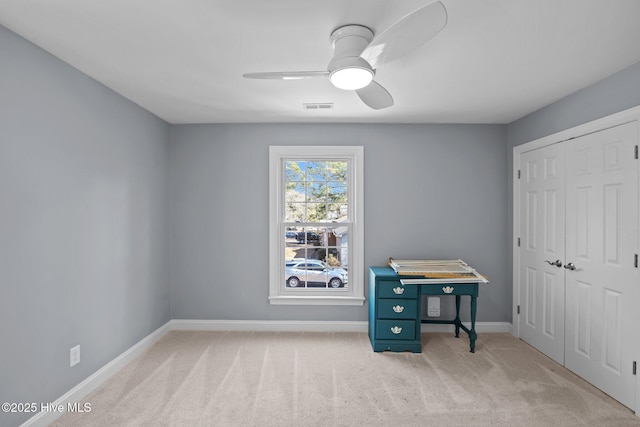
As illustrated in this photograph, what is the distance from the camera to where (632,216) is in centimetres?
235

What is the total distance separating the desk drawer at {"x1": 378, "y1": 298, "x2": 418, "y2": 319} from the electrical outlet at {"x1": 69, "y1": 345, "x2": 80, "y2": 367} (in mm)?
2537

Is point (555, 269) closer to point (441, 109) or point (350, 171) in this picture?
point (441, 109)

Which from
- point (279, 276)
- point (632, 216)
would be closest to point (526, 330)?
point (632, 216)

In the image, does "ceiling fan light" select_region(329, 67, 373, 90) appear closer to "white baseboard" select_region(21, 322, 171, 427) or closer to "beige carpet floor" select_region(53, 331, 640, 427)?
"beige carpet floor" select_region(53, 331, 640, 427)

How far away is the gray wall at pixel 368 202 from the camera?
12.7 feet

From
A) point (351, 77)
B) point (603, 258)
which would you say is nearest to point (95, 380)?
point (351, 77)

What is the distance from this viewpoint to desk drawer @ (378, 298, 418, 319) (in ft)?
10.8

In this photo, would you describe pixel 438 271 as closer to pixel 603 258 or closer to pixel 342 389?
pixel 603 258

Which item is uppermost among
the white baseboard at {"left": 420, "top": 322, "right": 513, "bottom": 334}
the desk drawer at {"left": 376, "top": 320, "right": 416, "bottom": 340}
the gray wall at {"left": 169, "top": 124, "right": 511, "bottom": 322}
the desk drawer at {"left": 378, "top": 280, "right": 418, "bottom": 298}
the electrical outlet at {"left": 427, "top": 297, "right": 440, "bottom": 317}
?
the gray wall at {"left": 169, "top": 124, "right": 511, "bottom": 322}

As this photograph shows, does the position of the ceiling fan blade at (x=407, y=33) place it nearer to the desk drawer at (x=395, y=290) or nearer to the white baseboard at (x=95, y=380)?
the desk drawer at (x=395, y=290)

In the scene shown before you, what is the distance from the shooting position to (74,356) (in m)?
2.41

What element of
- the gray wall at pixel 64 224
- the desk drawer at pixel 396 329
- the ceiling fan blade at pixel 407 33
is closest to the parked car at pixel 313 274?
the desk drawer at pixel 396 329

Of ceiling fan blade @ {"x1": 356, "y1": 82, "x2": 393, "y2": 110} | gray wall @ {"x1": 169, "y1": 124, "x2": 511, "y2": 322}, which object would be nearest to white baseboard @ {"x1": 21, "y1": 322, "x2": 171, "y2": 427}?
gray wall @ {"x1": 169, "y1": 124, "x2": 511, "y2": 322}

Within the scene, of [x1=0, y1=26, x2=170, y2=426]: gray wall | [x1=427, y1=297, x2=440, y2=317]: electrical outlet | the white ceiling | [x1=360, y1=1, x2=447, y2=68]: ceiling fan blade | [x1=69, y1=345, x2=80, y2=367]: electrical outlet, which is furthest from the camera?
[x1=427, y1=297, x2=440, y2=317]: electrical outlet
